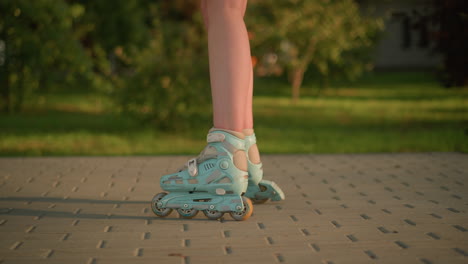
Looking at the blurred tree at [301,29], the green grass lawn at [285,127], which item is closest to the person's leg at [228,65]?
the green grass lawn at [285,127]

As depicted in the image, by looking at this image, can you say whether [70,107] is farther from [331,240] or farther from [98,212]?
[331,240]

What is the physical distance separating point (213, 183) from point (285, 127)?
26.5 feet

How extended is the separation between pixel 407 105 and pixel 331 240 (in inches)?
556

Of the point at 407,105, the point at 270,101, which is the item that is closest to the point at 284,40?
the point at 270,101

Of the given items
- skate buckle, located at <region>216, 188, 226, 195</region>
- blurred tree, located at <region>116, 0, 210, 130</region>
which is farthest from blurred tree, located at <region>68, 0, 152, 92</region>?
skate buckle, located at <region>216, 188, 226, 195</region>

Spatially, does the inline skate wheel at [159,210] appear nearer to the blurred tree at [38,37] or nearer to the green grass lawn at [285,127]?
the green grass lawn at [285,127]

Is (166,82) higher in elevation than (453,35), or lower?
lower

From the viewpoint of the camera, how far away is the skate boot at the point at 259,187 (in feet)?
15.0

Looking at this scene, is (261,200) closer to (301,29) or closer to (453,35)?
(453,35)

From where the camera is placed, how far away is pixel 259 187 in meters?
4.71

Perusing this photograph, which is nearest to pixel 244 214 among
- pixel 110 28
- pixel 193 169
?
pixel 193 169

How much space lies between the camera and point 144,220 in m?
4.17

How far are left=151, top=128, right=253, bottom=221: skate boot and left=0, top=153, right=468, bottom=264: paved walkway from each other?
0.28 ft

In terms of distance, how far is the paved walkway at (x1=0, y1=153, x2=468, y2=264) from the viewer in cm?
333
